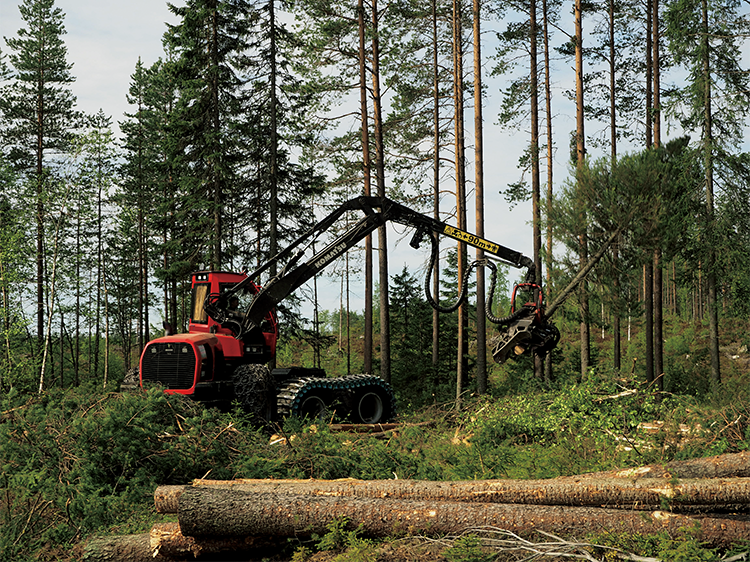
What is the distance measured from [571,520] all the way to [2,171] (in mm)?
27369

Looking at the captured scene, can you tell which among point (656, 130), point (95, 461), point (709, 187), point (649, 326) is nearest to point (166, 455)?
point (95, 461)

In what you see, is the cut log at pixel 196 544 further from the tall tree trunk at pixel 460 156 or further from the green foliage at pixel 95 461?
the tall tree trunk at pixel 460 156

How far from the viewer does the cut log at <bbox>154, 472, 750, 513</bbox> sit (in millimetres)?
5582

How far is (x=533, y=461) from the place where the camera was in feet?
29.5

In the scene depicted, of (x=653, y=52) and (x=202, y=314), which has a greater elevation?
(x=653, y=52)

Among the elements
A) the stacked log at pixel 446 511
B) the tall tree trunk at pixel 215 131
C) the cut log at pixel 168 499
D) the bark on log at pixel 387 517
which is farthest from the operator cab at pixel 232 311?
the bark on log at pixel 387 517

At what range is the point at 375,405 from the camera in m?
15.6

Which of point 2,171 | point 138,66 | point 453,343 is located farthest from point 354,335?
point 2,171

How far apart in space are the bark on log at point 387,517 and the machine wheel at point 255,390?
6.98 meters

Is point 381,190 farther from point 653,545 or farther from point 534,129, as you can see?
point 653,545

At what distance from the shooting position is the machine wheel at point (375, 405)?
15336 mm

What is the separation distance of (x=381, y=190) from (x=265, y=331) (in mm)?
9282

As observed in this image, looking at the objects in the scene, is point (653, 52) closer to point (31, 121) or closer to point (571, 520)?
point (571, 520)

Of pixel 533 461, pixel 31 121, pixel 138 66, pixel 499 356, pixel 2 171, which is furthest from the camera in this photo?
pixel 138 66
